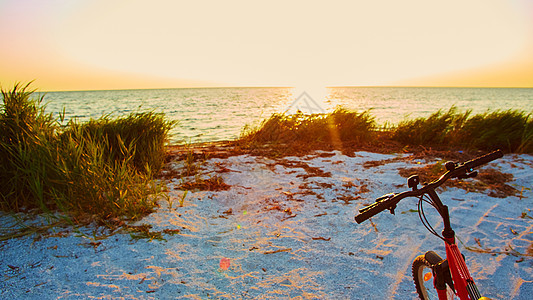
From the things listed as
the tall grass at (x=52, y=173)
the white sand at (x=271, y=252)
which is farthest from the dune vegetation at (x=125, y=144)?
the white sand at (x=271, y=252)

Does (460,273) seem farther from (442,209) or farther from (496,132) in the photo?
(496,132)

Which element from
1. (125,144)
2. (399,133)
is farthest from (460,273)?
(399,133)

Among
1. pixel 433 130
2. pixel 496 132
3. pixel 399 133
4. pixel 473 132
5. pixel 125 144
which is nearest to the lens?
pixel 125 144

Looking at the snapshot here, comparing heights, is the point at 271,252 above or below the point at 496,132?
below

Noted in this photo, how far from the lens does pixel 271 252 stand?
10.3ft

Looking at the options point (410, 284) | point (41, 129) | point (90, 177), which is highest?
point (41, 129)

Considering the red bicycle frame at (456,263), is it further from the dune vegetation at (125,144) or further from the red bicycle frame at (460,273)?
the dune vegetation at (125,144)

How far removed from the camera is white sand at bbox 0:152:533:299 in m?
2.56

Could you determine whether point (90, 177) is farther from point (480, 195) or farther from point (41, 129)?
point (480, 195)

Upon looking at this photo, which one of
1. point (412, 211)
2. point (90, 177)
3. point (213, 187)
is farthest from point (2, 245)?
point (412, 211)

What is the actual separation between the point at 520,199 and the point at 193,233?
4650mm

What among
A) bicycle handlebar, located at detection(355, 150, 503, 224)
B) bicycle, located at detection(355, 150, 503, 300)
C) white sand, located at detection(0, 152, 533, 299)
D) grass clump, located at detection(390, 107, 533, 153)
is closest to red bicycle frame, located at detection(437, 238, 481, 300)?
bicycle, located at detection(355, 150, 503, 300)

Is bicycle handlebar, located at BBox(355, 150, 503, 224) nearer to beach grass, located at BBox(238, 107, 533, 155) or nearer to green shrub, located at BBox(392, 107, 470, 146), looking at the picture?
beach grass, located at BBox(238, 107, 533, 155)

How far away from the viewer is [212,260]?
298 centimetres
